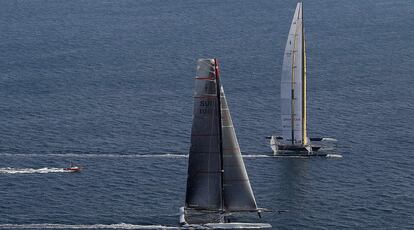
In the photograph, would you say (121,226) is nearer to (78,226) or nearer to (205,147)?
(78,226)

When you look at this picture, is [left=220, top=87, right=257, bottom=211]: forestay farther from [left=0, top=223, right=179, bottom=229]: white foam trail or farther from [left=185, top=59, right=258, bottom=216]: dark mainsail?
[left=0, top=223, right=179, bottom=229]: white foam trail

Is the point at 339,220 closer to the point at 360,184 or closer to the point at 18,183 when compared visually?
the point at 360,184

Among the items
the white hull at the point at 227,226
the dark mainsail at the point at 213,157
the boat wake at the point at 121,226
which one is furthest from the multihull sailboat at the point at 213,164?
the boat wake at the point at 121,226

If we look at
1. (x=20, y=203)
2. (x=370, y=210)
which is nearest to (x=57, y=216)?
(x=20, y=203)

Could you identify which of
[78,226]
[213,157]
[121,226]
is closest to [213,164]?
[213,157]

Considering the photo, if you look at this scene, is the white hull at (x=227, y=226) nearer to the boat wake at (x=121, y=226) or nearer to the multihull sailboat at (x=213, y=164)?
the boat wake at (x=121, y=226)

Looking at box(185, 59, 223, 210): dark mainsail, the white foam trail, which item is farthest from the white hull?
the white foam trail

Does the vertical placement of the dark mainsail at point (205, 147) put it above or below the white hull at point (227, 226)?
above

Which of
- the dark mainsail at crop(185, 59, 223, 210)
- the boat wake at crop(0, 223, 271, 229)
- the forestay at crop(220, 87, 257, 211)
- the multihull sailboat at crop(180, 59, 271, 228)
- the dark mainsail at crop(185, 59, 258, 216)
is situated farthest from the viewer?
the boat wake at crop(0, 223, 271, 229)

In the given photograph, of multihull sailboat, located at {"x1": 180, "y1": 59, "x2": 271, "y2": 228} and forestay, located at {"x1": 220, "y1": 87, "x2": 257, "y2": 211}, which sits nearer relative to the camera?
multihull sailboat, located at {"x1": 180, "y1": 59, "x2": 271, "y2": 228}
